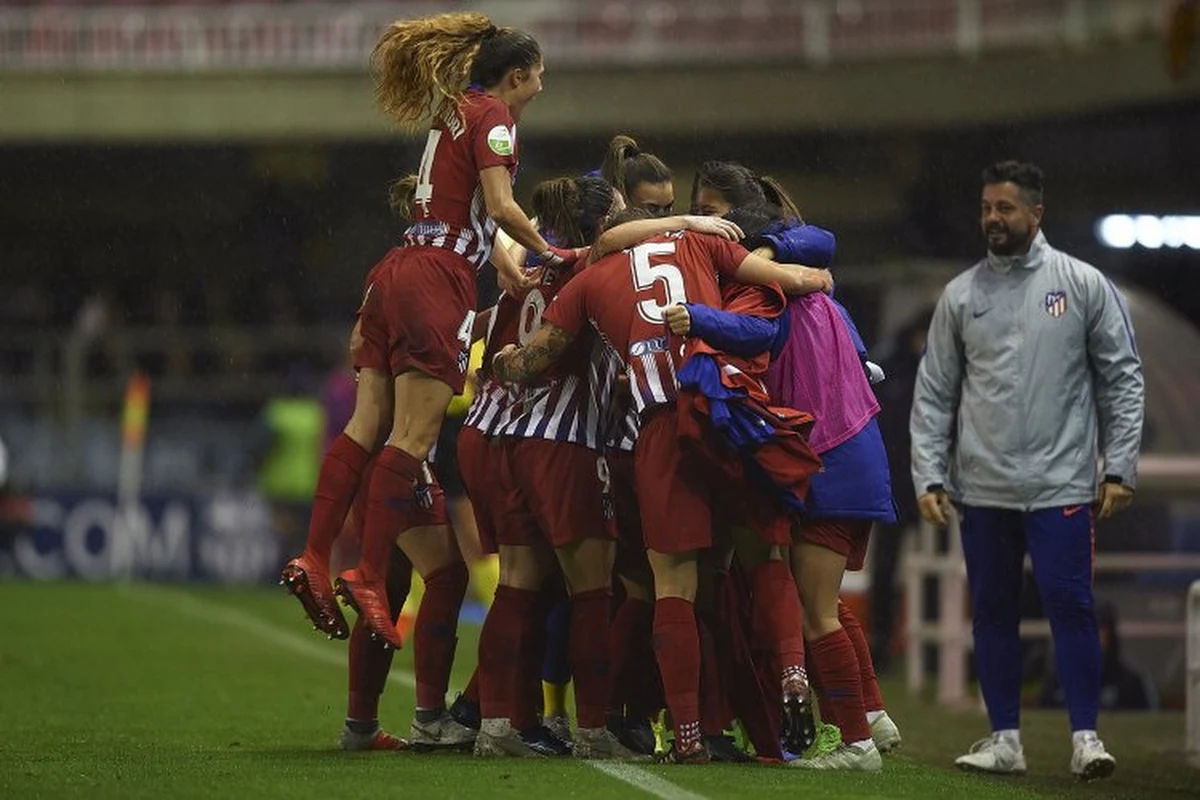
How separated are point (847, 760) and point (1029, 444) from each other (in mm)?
1649

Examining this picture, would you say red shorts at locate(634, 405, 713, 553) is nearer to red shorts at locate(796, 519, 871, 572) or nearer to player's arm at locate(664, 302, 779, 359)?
player's arm at locate(664, 302, 779, 359)

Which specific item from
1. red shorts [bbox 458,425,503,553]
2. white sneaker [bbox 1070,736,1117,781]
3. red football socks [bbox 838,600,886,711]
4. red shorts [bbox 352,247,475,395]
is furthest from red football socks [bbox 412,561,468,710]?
white sneaker [bbox 1070,736,1117,781]

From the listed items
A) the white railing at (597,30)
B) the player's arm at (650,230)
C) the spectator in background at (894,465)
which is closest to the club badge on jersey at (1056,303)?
the player's arm at (650,230)

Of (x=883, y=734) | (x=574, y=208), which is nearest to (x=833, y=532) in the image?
(x=883, y=734)

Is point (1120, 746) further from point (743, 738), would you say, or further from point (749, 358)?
point (749, 358)

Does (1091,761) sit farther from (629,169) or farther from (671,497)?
(629,169)

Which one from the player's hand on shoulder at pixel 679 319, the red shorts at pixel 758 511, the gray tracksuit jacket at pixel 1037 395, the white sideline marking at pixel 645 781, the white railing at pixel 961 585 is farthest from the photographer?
the white railing at pixel 961 585

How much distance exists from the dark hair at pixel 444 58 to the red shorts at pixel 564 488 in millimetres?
Answer: 1139

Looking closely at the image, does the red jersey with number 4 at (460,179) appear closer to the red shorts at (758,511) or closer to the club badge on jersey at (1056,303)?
the red shorts at (758,511)

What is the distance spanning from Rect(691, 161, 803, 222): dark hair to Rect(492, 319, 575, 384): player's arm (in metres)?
0.74

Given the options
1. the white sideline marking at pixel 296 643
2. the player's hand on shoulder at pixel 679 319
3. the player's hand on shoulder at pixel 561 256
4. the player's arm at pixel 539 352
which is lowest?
the white sideline marking at pixel 296 643

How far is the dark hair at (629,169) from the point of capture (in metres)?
7.54

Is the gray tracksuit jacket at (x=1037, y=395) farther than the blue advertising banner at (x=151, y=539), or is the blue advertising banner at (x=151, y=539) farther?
the blue advertising banner at (x=151, y=539)

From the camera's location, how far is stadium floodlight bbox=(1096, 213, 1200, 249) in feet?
72.3
